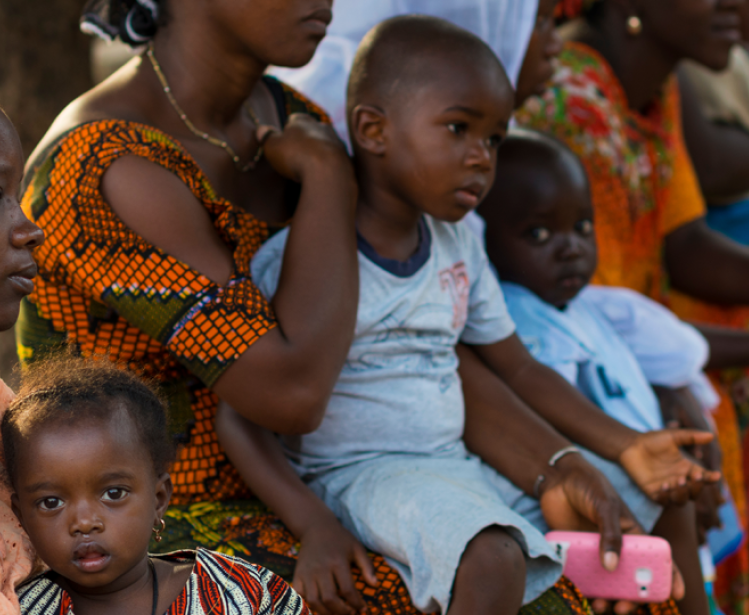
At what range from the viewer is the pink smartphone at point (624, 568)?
1.82 m

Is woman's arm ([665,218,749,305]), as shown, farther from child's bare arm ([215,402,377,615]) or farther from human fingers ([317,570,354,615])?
human fingers ([317,570,354,615])

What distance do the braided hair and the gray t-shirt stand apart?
1.90ft

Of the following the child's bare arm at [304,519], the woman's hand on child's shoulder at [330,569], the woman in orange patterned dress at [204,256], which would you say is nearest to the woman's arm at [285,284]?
the woman in orange patterned dress at [204,256]

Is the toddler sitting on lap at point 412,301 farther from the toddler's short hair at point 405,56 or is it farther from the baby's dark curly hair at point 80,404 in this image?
the baby's dark curly hair at point 80,404

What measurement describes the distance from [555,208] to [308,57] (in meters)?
0.97

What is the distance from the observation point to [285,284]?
174cm

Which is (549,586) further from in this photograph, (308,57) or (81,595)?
(308,57)

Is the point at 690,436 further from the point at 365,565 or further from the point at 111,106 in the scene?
the point at 111,106

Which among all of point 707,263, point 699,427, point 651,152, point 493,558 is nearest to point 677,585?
point 493,558

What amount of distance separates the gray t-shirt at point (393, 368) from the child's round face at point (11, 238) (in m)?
0.71

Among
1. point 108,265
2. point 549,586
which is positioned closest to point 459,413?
point 549,586

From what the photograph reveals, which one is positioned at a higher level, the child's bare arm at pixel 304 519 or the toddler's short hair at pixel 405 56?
the toddler's short hair at pixel 405 56

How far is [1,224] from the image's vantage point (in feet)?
3.95

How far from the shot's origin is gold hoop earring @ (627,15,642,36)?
3.50 m
